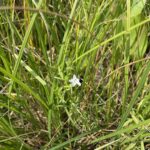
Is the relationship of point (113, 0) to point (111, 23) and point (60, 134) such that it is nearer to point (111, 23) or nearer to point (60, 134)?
point (111, 23)

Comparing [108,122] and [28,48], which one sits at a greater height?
[28,48]

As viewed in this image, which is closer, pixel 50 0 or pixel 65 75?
pixel 65 75

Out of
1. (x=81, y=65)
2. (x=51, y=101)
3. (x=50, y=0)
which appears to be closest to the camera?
(x=51, y=101)

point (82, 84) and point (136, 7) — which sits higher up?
point (136, 7)

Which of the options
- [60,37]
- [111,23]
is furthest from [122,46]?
[60,37]

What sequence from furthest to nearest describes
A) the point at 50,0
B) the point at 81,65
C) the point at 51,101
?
the point at 50,0 → the point at 81,65 → the point at 51,101

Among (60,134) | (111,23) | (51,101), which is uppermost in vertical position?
(111,23)

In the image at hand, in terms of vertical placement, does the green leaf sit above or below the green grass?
above

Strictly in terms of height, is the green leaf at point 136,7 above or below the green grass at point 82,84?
above
